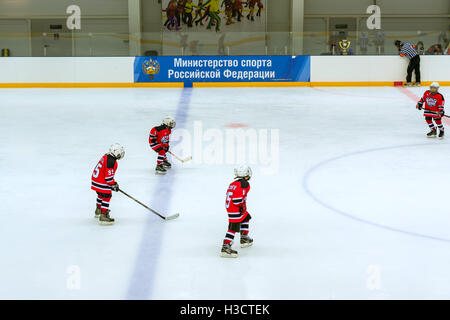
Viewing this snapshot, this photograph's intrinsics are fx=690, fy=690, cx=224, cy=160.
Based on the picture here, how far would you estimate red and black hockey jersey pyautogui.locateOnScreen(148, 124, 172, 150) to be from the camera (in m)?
8.94

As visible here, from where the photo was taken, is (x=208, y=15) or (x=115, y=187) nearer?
(x=115, y=187)

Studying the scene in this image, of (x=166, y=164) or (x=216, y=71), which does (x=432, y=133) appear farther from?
→ (x=216, y=71)

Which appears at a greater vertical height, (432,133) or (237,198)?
(432,133)

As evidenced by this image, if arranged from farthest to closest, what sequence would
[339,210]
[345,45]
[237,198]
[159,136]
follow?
[345,45], [159,136], [339,210], [237,198]

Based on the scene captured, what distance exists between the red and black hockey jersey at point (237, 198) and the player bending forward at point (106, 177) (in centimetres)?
132

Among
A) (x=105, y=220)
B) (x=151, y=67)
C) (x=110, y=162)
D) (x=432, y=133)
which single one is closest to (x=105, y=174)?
(x=110, y=162)

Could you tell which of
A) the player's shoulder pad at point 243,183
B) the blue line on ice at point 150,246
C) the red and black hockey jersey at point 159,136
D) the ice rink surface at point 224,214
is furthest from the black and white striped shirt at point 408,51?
the player's shoulder pad at point 243,183

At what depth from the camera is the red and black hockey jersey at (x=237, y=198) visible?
19.1 ft

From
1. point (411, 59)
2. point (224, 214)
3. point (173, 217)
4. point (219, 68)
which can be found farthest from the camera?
point (219, 68)

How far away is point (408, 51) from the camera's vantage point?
19.6m

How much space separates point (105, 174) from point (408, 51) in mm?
14782
